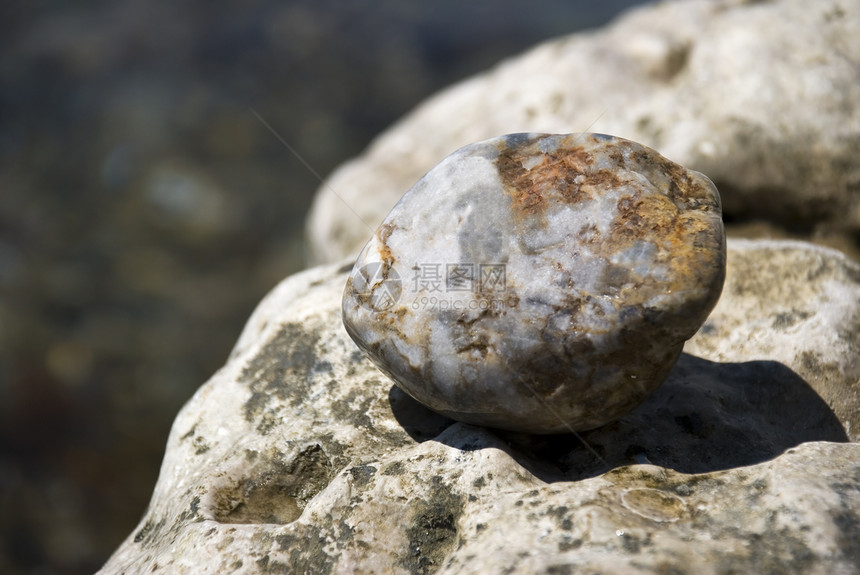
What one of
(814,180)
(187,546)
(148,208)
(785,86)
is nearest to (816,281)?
(814,180)

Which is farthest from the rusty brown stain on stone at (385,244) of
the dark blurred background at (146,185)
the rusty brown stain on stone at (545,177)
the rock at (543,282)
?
the dark blurred background at (146,185)

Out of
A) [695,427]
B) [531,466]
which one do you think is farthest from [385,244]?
[695,427]

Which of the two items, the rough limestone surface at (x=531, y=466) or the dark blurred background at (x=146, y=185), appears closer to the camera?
the rough limestone surface at (x=531, y=466)

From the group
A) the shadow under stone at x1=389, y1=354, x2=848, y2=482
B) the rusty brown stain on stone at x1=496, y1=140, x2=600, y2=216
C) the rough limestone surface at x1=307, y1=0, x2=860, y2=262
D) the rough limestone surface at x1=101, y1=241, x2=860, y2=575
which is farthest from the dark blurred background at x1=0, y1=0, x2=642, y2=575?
the rusty brown stain on stone at x1=496, y1=140, x2=600, y2=216

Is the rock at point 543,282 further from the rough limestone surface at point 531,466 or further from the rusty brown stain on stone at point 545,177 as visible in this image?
the rough limestone surface at point 531,466

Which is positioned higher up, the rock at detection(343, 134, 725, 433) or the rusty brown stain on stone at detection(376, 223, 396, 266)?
the rusty brown stain on stone at detection(376, 223, 396, 266)

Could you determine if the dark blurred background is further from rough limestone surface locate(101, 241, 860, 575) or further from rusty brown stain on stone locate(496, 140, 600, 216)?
rusty brown stain on stone locate(496, 140, 600, 216)

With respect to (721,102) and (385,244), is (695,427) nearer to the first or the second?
(385,244)

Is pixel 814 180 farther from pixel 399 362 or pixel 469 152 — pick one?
pixel 399 362
